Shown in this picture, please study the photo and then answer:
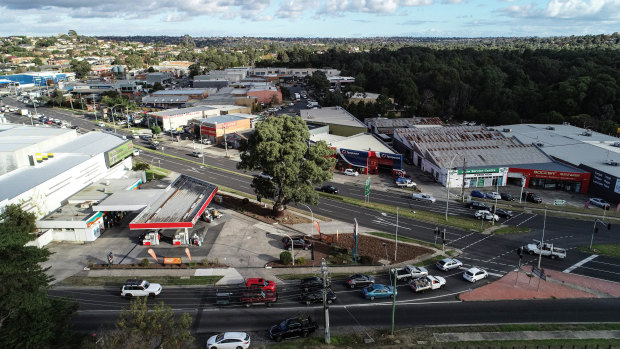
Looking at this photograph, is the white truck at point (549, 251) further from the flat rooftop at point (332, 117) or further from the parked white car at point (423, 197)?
the flat rooftop at point (332, 117)

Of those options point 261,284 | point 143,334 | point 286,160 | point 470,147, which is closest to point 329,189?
point 286,160

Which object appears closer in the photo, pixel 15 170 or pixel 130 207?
pixel 130 207

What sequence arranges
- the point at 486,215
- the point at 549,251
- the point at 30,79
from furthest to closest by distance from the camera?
1. the point at 30,79
2. the point at 486,215
3. the point at 549,251

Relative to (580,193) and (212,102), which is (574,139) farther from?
(212,102)

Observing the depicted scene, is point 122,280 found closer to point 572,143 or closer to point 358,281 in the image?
point 358,281

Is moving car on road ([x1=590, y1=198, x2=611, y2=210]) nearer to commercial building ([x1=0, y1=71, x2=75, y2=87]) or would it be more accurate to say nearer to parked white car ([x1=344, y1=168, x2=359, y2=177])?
parked white car ([x1=344, y1=168, x2=359, y2=177])

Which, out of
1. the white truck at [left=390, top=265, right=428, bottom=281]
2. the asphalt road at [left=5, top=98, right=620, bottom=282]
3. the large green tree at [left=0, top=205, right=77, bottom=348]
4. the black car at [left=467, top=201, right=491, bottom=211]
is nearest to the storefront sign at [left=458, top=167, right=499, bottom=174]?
the asphalt road at [left=5, top=98, right=620, bottom=282]

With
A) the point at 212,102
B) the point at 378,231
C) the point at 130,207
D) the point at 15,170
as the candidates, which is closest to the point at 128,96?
the point at 212,102
